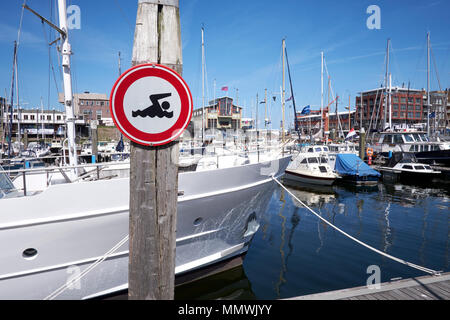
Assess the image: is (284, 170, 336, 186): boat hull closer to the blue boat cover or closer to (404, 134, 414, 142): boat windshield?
the blue boat cover

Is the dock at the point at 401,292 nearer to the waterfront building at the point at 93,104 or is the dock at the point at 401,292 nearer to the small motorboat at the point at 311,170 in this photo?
the small motorboat at the point at 311,170

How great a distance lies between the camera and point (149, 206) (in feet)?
6.04

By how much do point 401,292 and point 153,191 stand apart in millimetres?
4969

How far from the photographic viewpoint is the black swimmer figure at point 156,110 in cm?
177

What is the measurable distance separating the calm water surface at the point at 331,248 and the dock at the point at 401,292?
7.51 ft

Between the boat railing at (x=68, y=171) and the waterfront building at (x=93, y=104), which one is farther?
the waterfront building at (x=93, y=104)

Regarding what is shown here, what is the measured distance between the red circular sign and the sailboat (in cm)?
313

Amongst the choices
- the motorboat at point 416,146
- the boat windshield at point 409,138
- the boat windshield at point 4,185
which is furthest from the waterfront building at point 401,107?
the boat windshield at point 4,185

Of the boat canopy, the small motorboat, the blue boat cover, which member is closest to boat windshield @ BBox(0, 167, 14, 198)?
the small motorboat

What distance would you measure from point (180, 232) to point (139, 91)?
4451mm

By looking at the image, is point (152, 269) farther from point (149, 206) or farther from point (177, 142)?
point (177, 142)

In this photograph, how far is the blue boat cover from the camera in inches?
918
